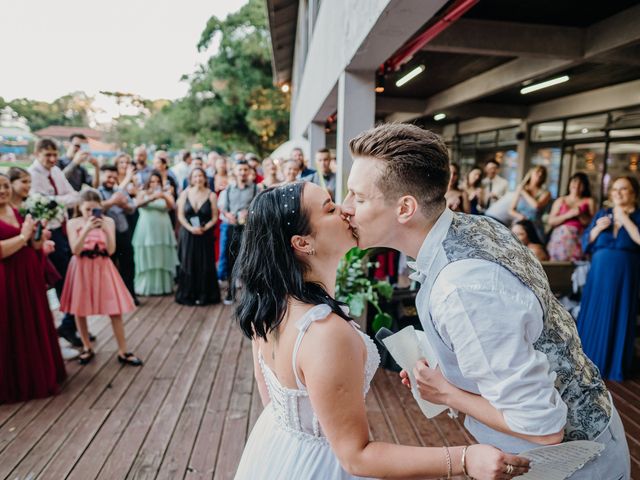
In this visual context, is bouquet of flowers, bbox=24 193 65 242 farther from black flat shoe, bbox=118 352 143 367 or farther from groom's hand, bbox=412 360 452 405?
groom's hand, bbox=412 360 452 405

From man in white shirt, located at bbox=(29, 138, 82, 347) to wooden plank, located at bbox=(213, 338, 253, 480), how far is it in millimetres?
1979

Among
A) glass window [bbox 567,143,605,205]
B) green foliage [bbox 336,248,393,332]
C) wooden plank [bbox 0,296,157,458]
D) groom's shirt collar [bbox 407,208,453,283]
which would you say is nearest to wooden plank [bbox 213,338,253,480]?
green foliage [bbox 336,248,393,332]

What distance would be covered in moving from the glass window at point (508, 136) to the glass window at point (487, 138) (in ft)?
1.09

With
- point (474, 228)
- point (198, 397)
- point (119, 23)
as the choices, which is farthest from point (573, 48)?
point (119, 23)

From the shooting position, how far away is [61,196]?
539 centimetres

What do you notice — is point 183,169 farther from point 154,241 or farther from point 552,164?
point 552,164

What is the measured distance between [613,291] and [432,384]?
3.75m

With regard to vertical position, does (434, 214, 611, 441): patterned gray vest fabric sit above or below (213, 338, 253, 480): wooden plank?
above

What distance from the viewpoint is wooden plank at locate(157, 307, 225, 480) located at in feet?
9.12

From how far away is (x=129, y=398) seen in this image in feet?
12.0

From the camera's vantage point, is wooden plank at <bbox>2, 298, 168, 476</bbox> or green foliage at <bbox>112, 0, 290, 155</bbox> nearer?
wooden plank at <bbox>2, 298, 168, 476</bbox>

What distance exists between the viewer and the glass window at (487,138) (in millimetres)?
12500

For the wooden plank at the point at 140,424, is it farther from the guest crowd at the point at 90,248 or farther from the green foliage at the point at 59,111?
the green foliage at the point at 59,111

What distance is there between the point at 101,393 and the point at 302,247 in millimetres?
3230
